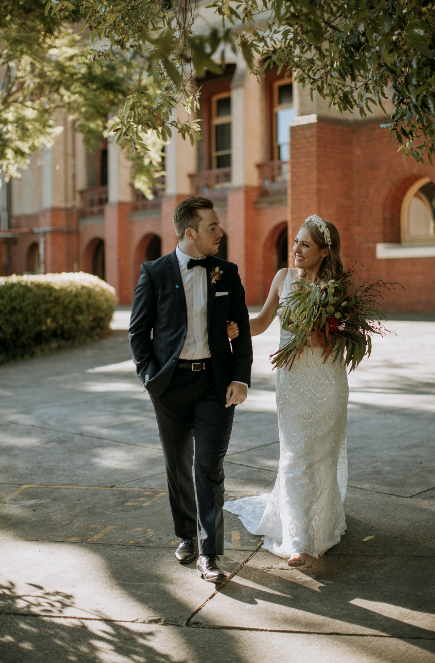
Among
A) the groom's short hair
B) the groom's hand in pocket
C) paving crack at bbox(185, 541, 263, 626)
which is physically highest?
the groom's short hair

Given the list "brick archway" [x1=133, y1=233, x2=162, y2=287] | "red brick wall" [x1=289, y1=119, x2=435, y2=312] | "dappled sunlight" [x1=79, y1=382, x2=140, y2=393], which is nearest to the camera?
"dappled sunlight" [x1=79, y1=382, x2=140, y2=393]

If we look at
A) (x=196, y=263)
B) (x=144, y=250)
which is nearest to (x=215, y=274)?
(x=196, y=263)

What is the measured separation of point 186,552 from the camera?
4.15 meters

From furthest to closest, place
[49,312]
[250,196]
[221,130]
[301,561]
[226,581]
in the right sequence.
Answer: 1. [221,130]
2. [250,196]
3. [49,312]
4. [301,561]
5. [226,581]

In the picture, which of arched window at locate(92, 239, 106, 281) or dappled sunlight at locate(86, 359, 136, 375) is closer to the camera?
dappled sunlight at locate(86, 359, 136, 375)

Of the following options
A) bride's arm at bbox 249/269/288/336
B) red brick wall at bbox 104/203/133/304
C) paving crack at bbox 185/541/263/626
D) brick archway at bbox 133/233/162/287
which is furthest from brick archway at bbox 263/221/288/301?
paving crack at bbox 185/541/263/626

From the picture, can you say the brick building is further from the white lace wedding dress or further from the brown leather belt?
the brown leather belt

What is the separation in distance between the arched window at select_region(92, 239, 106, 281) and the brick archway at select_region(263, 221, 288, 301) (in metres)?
10.6

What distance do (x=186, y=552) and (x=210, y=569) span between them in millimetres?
326

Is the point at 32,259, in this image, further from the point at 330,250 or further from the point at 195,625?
the point at 195,625

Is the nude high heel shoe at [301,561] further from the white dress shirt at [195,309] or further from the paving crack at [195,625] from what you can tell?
the white dress shirt at [195,309]

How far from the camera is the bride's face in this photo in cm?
420

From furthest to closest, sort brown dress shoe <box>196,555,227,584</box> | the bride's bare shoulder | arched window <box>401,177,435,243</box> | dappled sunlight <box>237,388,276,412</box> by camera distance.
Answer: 1. arched window <box>401,177,435,243</box>
2. dappled sunlight <box>237,388,276,412</box>
3. the bride's bare shoulder
4. brown dress shoe <box>196,555,227,584</box>

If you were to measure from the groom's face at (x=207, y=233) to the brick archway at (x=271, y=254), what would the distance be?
19519mm
